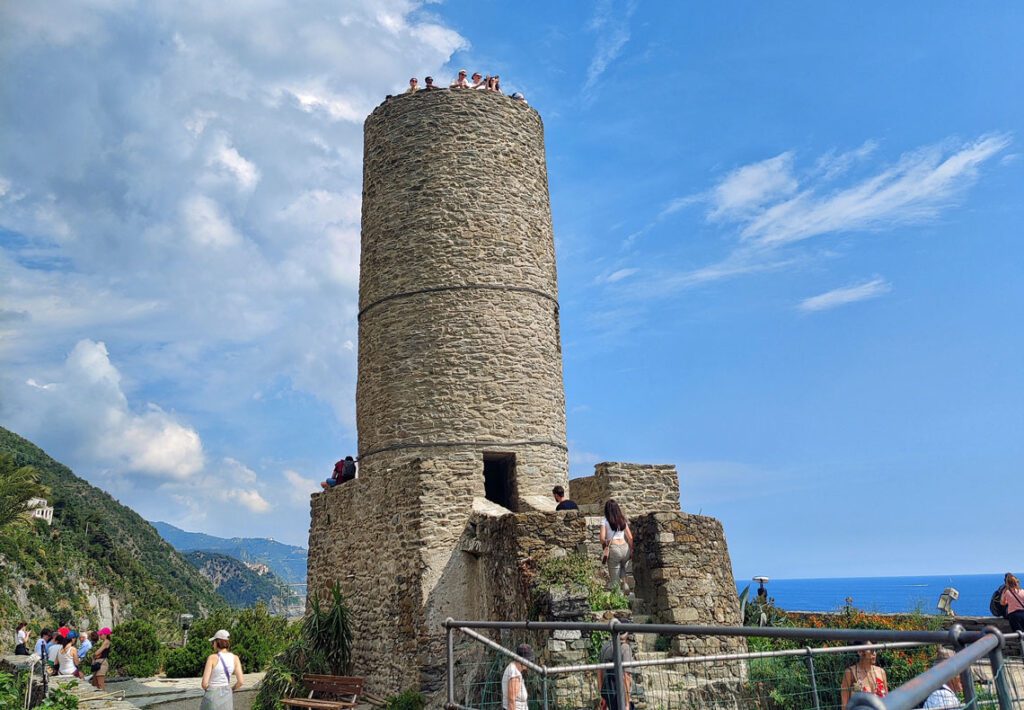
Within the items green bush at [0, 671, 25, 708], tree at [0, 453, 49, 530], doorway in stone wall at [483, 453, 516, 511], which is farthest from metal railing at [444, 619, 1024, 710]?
tree at [0, 453, 49, 530]

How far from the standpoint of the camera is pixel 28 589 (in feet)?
138

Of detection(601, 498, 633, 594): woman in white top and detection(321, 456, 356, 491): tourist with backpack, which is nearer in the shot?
detection(601, 498, 633, 594): woman in white top

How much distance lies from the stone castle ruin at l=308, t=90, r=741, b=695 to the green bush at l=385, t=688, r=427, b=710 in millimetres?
209

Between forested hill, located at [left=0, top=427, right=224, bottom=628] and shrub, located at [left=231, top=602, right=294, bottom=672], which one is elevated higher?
forested hill, located at [left=0, top=427, right=224, bottom=628]

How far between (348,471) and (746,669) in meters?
8.82

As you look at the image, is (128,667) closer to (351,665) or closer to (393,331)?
(351,665)

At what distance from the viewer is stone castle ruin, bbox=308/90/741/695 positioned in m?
12.7

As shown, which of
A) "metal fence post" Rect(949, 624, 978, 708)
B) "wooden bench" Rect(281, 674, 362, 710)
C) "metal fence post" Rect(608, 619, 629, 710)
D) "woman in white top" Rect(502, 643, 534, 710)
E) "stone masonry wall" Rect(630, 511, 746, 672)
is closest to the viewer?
"metal fence post" Rect(949, 624, 978, 708)

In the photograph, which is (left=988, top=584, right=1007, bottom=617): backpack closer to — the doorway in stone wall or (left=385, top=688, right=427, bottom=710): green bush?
the doorway in stone wall

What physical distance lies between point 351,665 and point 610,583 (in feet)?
19.8

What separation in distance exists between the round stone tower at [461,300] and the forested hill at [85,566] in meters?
25.3

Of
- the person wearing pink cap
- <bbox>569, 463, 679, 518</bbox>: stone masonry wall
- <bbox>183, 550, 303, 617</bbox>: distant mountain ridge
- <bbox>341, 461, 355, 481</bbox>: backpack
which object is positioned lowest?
the person wearing pink cap

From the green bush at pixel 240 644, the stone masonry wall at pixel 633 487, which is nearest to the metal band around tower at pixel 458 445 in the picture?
the stone masonry wall at pixel 633 487

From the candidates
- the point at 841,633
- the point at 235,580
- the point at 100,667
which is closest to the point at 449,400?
the point at 100,667
